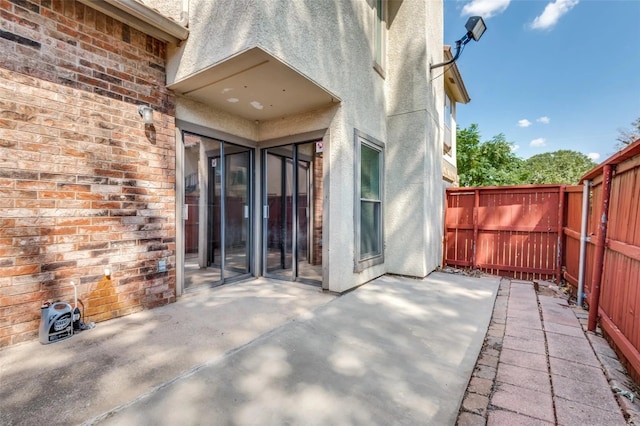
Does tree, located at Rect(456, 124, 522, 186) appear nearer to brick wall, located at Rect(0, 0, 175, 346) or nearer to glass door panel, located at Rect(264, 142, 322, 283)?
glass door panel, located at Rect(264, 142, 322, 283)

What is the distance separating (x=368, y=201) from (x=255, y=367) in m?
3.61

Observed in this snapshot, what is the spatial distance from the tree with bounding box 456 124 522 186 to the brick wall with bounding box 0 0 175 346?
16386 millimetres

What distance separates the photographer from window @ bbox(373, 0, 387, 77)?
557 cm

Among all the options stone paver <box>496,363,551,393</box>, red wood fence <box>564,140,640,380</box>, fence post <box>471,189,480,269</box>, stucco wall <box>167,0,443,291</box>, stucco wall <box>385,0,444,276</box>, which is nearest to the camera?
stone paver <box>496,363,551,393</box>

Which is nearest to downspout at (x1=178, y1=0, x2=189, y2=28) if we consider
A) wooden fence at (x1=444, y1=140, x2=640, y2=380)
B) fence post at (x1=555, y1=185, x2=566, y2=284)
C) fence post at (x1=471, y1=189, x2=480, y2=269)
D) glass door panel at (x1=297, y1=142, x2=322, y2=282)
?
glass door panel at (x1=297, y1=142, x2=322, y2=282)

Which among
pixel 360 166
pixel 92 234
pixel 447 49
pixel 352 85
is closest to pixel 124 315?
pixel 92 234

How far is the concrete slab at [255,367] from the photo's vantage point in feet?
6.19

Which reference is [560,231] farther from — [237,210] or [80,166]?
[80,166]

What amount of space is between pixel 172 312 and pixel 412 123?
5.32m

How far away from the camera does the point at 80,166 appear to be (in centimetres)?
316

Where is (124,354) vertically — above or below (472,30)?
below

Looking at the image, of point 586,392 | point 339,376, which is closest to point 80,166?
point 339,376

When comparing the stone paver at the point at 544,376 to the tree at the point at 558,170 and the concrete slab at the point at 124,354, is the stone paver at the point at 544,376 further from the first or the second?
the tree at the point at 558,170

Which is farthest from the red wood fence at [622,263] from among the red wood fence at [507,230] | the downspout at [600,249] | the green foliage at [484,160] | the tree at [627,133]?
the tree at [627,133]
